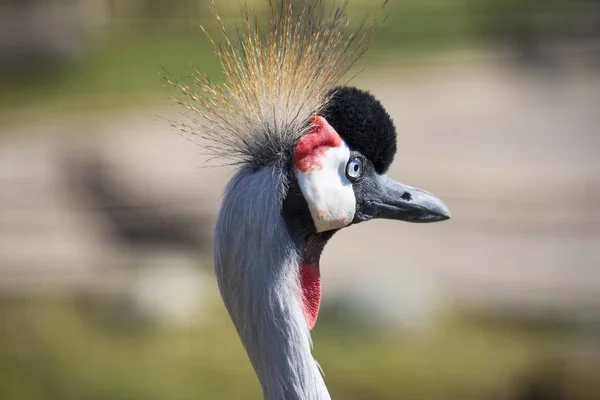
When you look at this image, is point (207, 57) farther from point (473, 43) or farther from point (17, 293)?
point (17, 293)

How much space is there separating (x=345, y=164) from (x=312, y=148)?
61mm

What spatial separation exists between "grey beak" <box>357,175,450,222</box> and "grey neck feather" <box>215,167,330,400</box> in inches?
5.6

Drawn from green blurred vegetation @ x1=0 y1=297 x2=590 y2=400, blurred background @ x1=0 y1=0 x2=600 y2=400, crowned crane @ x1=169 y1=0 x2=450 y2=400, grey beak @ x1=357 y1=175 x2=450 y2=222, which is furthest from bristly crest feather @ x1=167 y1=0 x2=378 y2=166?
green blurred vegetation @ x1=0 y1=297 x2=590 y2=400

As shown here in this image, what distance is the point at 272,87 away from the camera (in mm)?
1209

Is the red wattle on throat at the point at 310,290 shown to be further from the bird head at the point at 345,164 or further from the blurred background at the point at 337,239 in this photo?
the blurred background at the point at 337,239

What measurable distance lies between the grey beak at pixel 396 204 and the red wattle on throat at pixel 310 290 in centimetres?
11

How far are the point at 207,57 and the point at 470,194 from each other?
2.24 m

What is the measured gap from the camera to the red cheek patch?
1.17 m

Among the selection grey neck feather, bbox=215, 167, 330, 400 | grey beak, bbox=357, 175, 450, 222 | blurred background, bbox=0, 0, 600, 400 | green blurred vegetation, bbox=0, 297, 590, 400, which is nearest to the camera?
grey neck feather, bbox=215, 167, 330, 400

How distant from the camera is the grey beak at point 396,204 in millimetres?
1274

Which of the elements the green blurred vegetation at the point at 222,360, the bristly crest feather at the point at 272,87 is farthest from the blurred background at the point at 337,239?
the bristly crest feather at the point at 272,87

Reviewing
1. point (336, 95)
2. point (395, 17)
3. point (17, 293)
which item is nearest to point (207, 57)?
point (395, 17)

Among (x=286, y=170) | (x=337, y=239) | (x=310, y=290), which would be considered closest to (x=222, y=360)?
(x=337, y=239)

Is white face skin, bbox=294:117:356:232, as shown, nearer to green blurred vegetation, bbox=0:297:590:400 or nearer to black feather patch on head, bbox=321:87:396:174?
black feather patch on head, bbox=321:87:396:174
